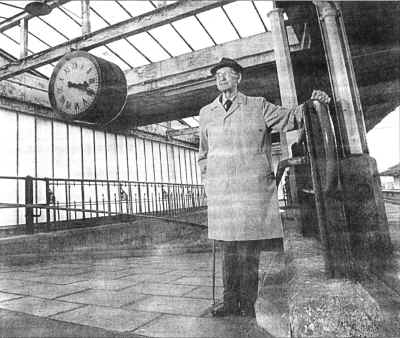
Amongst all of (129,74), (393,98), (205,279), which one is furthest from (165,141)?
(205,279)

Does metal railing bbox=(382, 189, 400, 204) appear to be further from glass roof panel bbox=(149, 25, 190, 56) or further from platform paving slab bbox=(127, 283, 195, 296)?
platform paving slab bbox=(127, 283, 195, 296)

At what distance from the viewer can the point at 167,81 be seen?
642cm

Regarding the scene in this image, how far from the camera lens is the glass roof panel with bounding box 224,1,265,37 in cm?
648

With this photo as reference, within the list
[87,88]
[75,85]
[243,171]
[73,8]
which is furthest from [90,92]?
[73,8]

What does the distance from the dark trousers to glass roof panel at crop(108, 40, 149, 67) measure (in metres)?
7.41

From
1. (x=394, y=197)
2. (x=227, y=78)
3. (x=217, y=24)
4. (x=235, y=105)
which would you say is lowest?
(x=394, y=197)

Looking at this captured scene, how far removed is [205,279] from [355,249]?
1.25 m

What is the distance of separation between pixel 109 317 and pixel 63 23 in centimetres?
815

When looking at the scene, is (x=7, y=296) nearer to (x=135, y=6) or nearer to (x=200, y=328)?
(x=200, y=328)

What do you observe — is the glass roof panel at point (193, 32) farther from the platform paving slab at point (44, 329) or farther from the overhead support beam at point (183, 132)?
the platform paving slab at point (44, 329)

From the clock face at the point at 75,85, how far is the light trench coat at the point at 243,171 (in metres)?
2.69

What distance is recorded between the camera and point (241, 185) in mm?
1824

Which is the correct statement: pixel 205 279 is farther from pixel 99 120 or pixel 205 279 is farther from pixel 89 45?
pixel 89 45

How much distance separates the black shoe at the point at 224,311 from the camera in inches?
68.8
